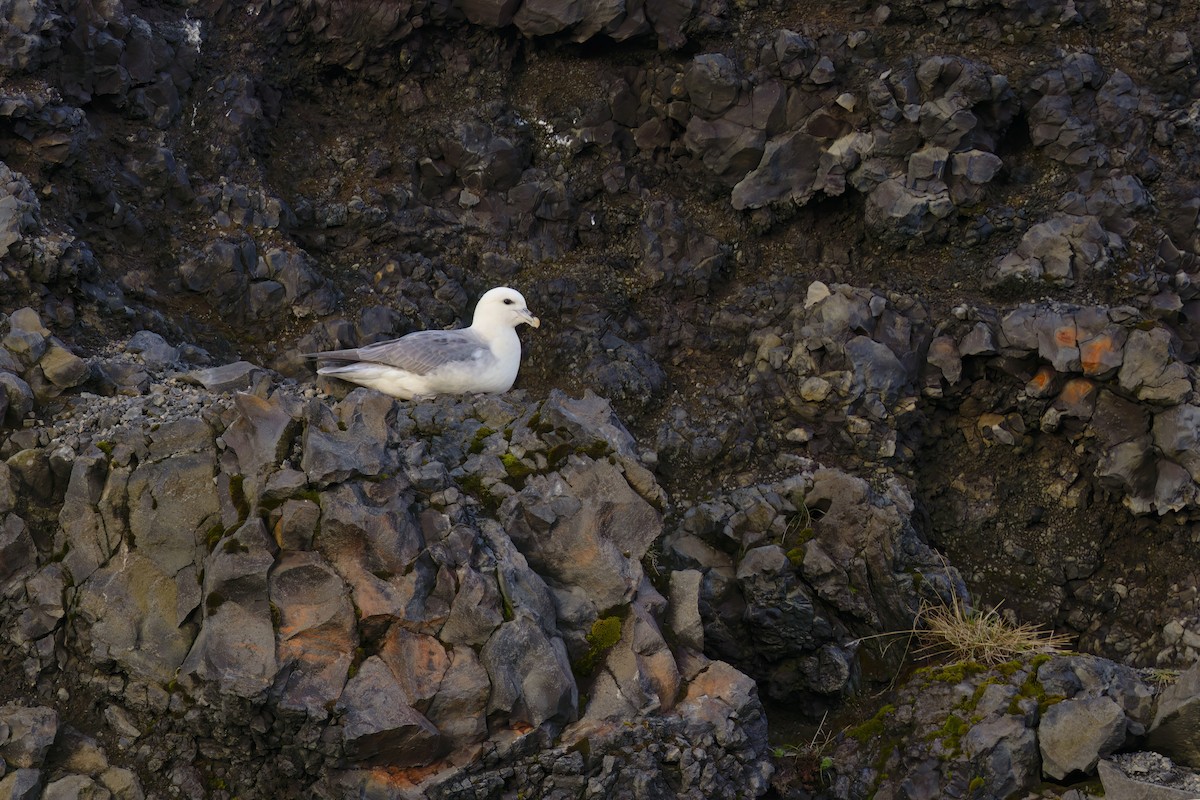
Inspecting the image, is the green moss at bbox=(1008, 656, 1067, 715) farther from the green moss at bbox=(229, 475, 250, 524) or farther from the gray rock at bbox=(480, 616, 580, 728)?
the green moss at bbox=(229, 475, 250, 524)

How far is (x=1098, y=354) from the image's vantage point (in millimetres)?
12227

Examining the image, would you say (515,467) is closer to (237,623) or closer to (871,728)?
(237,623)

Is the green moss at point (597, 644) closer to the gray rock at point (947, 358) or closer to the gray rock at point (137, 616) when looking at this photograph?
the gray rock at point (137, 616)

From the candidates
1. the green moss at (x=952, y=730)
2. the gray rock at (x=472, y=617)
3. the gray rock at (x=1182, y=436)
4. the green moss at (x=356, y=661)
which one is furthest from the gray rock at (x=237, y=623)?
the gray rock at (x=1182, y=436)

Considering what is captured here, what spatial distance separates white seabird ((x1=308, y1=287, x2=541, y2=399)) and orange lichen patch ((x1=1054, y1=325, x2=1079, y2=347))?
595cm

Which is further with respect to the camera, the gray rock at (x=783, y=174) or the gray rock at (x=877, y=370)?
the gray rock at (x=783, y=174)

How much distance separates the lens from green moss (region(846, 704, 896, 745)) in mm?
9641

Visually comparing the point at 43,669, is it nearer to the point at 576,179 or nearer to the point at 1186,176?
the point at 576,179

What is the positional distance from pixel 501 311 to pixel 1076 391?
6.46 m

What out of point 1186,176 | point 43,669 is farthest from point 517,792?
point 1186,176

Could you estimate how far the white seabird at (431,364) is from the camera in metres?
9.80

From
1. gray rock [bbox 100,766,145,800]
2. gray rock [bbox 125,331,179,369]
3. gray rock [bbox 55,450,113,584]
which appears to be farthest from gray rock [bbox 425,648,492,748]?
gray rock [bbox 125,331,179,369]

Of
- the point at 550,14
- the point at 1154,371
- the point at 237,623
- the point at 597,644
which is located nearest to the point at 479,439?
the point at 597,644

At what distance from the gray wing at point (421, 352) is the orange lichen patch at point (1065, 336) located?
6404 millimetres
